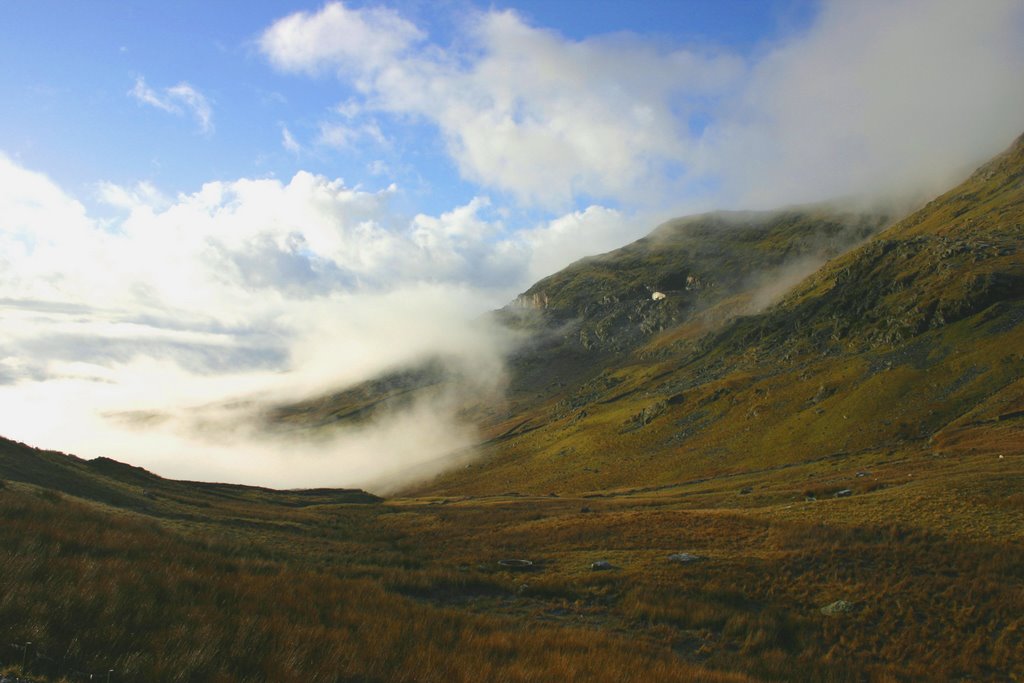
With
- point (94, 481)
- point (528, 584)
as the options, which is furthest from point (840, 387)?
point (94, 481)

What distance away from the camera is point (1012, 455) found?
144ft

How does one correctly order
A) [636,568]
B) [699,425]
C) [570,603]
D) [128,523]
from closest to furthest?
1. [570,603]
2. [128,523]
3. [636,568]
4. [699,425]

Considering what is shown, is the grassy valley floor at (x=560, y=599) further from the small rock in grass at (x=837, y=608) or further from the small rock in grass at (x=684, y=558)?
the small rock in grass at (x=684, y=558)

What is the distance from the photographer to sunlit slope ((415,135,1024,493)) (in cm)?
8675

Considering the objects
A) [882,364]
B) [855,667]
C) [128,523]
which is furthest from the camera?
[882,364]

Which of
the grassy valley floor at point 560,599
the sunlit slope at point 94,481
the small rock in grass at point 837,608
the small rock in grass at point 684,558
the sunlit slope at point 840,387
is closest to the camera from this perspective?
the grassy valley floor at point 560,599

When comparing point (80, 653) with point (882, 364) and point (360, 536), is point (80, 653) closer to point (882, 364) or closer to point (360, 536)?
point (360, 536)

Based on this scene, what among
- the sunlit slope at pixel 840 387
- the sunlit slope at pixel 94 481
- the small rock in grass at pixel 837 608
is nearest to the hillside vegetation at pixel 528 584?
the small rock in grass at pixel 837 608

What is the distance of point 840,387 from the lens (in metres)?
111

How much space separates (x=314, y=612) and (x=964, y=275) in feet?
560

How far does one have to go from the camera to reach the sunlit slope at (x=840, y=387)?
8675 cm

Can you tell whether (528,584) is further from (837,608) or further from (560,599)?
(837,608)

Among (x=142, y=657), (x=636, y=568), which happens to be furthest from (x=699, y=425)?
(x=142, y=657)

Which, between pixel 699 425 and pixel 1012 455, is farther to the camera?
pixel 699 425
